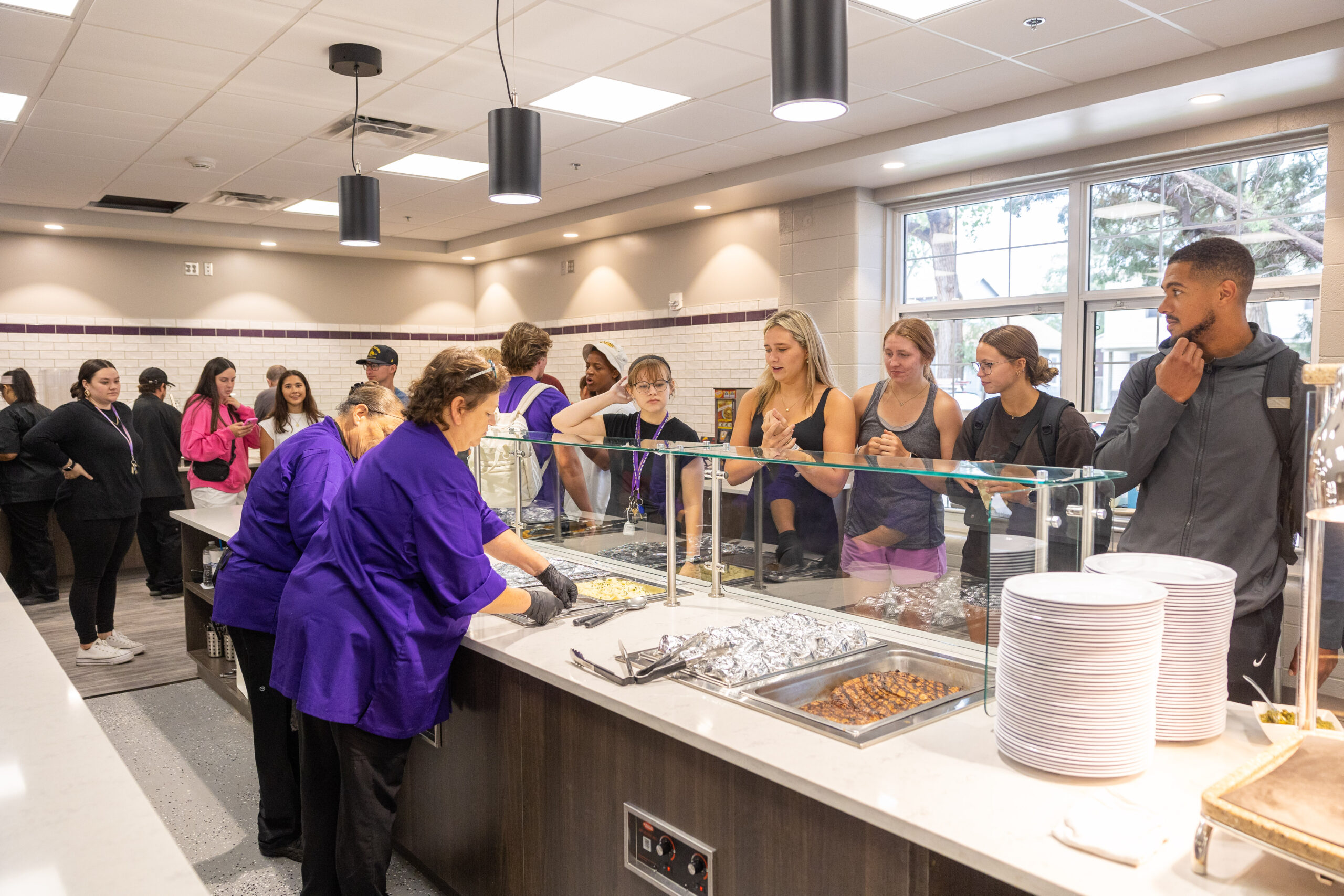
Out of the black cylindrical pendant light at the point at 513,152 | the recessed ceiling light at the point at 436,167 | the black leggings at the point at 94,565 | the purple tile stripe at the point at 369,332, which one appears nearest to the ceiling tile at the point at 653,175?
the recessed ceiling light at the point at 436,167

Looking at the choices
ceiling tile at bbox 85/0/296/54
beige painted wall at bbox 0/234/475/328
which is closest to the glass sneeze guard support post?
ceiling tile at bbox 85/0/296/54

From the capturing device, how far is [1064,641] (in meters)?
1.33

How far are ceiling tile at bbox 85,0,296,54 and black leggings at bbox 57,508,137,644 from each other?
7.95 feet

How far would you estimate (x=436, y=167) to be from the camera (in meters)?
5.84

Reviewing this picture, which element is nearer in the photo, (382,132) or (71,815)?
(71,815)

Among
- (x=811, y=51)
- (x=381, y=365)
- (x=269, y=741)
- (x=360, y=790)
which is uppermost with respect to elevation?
(x=811, y=51)

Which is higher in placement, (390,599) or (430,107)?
(430,107)

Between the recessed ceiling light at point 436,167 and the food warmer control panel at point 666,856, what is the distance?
182 inches

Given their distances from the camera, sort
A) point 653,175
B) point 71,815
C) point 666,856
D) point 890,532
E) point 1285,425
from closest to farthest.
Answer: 1. point 71,815
2. point 666,856
3. point 890,532
4. point 1285,425
5. point 653,175

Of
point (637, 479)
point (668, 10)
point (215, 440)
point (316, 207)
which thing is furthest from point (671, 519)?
point (316, 207)

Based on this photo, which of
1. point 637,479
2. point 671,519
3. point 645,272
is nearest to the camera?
point 671,519

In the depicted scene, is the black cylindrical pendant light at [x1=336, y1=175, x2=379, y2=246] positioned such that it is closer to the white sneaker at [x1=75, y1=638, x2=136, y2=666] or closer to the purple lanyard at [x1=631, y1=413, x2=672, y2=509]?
the purple lanyard at [x1=631, y1=413, x2=672, y2=509]

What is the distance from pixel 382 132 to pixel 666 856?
444 centimetres

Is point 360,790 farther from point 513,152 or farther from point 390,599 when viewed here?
point 513,152
